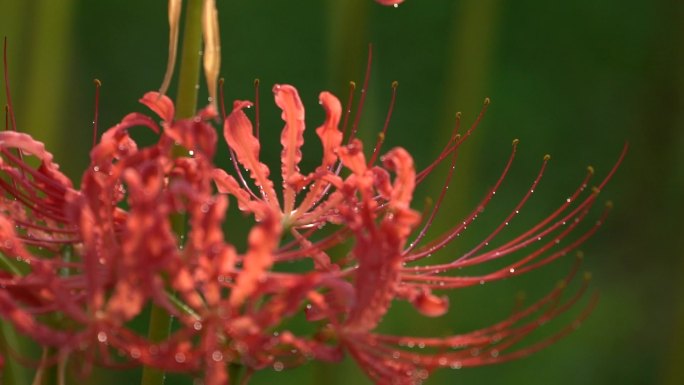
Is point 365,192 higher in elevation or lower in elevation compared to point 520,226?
lower

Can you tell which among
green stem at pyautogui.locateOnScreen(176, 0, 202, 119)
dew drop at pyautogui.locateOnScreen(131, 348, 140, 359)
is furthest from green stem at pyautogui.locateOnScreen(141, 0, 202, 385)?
dew drop at pyautogui.locateOnScreen(131, 348, 140, 359)

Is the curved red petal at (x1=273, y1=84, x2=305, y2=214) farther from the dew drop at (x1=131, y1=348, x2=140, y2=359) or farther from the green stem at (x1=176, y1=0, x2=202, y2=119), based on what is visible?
the dew drop at (x1=131, y1=348, x2=140, y2=359)

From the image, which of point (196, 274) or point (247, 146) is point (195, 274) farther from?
Answer: point (247, 146)

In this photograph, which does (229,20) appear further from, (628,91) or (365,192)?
(365,192)

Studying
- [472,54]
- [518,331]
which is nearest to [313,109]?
[472,54]

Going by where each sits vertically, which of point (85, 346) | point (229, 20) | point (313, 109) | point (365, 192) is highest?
point (229, 20)

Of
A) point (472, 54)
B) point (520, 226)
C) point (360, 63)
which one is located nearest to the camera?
Answer: point (360, 63)

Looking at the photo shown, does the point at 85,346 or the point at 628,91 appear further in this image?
the point at 628,91

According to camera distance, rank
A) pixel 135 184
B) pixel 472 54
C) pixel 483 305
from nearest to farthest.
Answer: pixel 135 184
pixel 472 54
pixel 483 305
